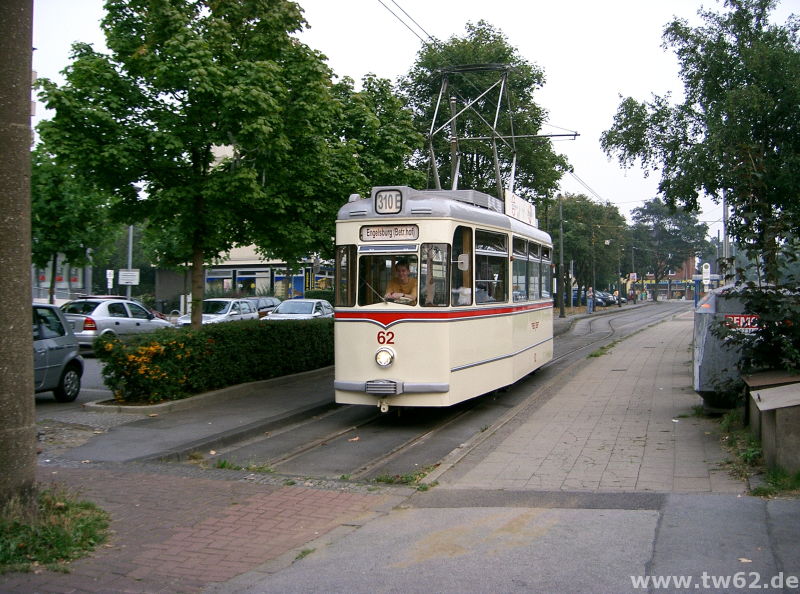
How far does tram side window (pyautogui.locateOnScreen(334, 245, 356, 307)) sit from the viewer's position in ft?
36.5

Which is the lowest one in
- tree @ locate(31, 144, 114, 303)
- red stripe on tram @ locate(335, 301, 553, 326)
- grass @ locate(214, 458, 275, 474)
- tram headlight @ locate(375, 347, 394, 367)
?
grass @ locate(214, 458, 275, 474)

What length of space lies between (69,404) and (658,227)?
121204 millimetres

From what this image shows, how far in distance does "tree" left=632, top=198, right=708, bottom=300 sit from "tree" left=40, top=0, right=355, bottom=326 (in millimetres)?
113697

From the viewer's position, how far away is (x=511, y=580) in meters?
4.94

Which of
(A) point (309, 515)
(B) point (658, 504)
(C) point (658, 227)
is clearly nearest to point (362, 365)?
(A) point (309, 515)

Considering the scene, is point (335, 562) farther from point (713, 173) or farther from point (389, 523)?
point (713, 173)

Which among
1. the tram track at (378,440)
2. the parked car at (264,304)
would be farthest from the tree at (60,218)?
the tram track at (378,440)

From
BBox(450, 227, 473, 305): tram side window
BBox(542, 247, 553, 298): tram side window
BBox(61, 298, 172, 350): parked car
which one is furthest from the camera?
BBox(61, 298, 172, 350): parked car

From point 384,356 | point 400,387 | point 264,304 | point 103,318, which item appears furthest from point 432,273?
point 264,304

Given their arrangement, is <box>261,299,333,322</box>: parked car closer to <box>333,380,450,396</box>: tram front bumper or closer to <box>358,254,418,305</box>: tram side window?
<box>358,254,418,305</box>: tram side window

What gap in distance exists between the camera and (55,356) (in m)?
13.0

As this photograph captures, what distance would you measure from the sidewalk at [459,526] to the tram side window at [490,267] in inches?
117

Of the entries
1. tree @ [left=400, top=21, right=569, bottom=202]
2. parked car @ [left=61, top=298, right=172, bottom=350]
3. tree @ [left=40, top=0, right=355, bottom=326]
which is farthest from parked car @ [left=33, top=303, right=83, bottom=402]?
tree @ [left=400, top=21, right=569, bottom=202]

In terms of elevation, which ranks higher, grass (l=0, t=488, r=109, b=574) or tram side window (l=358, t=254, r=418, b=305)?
tram side window (l=358, t=254, r=418, b=305)
